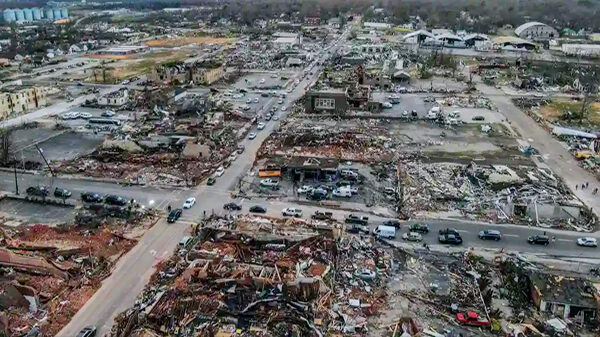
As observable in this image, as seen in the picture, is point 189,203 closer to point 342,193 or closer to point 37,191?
point 342,193

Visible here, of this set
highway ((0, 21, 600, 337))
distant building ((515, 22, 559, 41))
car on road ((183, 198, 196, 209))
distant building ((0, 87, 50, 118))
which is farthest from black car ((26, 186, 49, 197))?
distant building ((515, 22, 559, 41))

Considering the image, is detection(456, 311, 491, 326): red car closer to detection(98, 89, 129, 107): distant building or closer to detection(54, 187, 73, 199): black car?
detection(54, 187, 73, 199): black car

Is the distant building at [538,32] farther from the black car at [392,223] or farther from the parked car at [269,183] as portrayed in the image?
the black car at [392,223]

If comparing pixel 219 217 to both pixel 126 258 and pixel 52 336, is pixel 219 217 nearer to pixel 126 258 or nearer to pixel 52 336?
pixel 126 258

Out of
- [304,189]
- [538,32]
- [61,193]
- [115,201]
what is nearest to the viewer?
[115,201]

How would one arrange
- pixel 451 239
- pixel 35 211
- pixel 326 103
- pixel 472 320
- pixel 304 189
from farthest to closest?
pixel 326 103 → pixel 304 189 → pixel 35 211 → pixel 451 239 → pixel 472 320

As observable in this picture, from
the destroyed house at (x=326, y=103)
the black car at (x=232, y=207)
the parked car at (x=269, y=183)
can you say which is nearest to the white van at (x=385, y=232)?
the black car at (x=232, y=207)

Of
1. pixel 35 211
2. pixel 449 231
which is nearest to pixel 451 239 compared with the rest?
pixel 449 231
